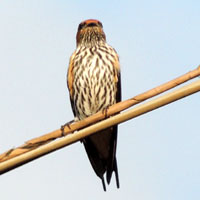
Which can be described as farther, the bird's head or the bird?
the bird's head

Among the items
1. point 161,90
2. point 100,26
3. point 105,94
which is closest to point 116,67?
point 105,94

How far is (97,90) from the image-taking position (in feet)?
23.7

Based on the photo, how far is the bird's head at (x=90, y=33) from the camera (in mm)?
7926

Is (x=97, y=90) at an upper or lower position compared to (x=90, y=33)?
lower

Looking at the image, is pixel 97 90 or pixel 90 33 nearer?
pixel 97 90

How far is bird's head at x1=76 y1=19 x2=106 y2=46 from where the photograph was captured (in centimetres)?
793

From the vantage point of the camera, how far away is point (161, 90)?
2830mm

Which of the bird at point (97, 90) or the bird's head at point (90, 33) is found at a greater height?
the bird's head at point (90, 33)

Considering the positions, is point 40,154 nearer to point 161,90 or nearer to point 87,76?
point 161,90

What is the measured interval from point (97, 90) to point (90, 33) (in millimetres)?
1148

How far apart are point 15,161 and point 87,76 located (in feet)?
15.3

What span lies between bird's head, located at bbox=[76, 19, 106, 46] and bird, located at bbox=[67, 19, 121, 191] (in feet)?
0.66

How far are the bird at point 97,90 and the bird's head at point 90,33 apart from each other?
0.20 m

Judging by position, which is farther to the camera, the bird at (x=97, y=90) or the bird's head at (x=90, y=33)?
the bird's head at (x=90, y=33)
